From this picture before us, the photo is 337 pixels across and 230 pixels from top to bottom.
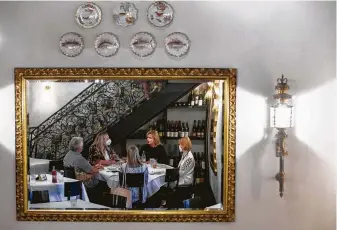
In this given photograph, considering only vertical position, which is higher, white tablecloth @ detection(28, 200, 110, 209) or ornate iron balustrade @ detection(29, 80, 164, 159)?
ornate iron balustrade @ detection(29, 80, 164, 159)

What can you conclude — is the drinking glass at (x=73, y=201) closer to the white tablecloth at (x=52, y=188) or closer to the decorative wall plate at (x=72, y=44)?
the white tablecloth at (x=52, y=188)

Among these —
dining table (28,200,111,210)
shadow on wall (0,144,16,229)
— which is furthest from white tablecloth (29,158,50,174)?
dining table (28,200,111,210)

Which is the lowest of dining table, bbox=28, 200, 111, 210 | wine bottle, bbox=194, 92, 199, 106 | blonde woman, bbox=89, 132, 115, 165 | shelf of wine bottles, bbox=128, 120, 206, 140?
dining table, bbox=28, 200, 111, 210

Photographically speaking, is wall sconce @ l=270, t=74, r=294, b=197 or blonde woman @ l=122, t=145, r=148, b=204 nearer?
wall sconce @ l=270, t=74, r=294, b=197

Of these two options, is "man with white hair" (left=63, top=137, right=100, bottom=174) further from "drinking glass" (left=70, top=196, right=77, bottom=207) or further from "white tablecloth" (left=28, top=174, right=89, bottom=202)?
"drinking glass" (left=70, top=196, right=77, bottom=207)

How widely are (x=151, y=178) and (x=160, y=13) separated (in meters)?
1.31

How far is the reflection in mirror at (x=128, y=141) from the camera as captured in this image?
3.11m

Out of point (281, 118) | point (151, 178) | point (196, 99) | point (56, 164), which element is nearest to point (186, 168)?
point (151, 178)

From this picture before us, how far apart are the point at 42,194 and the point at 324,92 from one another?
2.40 meters

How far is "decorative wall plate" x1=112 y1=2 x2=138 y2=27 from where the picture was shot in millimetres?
3113

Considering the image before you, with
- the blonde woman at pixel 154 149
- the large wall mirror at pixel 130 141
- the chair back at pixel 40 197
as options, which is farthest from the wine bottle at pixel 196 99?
the chair back at pixel 40 197

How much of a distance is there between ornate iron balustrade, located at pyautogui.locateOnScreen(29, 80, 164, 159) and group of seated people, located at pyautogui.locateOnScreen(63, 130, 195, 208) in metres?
0.07

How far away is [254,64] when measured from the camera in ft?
10.3

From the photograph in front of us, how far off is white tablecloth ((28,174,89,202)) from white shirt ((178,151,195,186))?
778 mm
